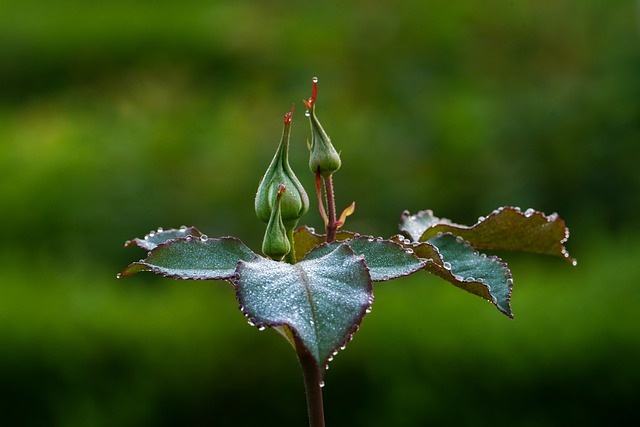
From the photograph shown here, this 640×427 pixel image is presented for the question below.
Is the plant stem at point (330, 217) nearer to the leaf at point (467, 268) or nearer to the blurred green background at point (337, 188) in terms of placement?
the leaf at point (467, 268)

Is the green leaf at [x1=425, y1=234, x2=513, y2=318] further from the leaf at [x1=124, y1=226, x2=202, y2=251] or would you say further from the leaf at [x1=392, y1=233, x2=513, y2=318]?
the leaf at [x1=124, y1=226, x2=202, y2=251]

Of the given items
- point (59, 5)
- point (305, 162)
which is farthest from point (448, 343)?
point (59, 5)

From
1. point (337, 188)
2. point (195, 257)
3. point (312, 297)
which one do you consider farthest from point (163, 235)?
point (337, 188)

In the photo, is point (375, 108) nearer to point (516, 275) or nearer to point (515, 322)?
point (516, 275)

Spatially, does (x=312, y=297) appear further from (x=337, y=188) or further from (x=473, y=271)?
(x=337, y=188)

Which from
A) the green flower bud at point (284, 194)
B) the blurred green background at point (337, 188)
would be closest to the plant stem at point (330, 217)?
the green flower bud at point (284, 194)

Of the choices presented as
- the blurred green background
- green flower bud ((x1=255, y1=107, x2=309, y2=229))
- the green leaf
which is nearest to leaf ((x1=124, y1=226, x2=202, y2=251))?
green flower bud ((x1=255, y1=107, x2=309, y2=229))
